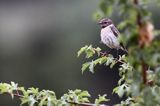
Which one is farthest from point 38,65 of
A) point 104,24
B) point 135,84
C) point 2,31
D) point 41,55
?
point 135,84

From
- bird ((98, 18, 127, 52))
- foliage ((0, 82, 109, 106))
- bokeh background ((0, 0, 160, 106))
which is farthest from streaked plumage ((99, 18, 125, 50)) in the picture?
bokeh background ((0, 0, 160, 106))

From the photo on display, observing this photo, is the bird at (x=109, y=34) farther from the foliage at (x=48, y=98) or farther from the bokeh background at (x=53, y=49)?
the bokeh background at (x=53, y=49)

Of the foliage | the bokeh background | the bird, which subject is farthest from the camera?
the bokeh background

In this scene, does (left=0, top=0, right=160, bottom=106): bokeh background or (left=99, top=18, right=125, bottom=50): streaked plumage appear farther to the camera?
(left=0, top=0, right=160, bottom=106): bokeh background

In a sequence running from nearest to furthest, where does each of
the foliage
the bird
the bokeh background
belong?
1. the foliage
2. the bird
3. the bokeh background

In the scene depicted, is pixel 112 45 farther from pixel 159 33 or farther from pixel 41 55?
pixel 41 55

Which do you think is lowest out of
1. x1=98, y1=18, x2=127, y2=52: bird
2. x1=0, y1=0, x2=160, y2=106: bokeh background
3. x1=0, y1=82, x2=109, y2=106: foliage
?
x1=0, y1=82, x2=109, y2=106: foliage

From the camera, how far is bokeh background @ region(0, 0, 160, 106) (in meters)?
14.2

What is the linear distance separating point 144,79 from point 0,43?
508 inches

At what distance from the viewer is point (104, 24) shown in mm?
5887

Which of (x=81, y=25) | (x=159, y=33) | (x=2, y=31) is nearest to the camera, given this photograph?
(x=159, y=33)

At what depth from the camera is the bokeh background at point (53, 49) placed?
1421cm

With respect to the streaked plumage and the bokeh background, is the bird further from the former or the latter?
the bokeh background

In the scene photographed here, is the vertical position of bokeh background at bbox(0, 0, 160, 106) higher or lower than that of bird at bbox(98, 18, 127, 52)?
higher
